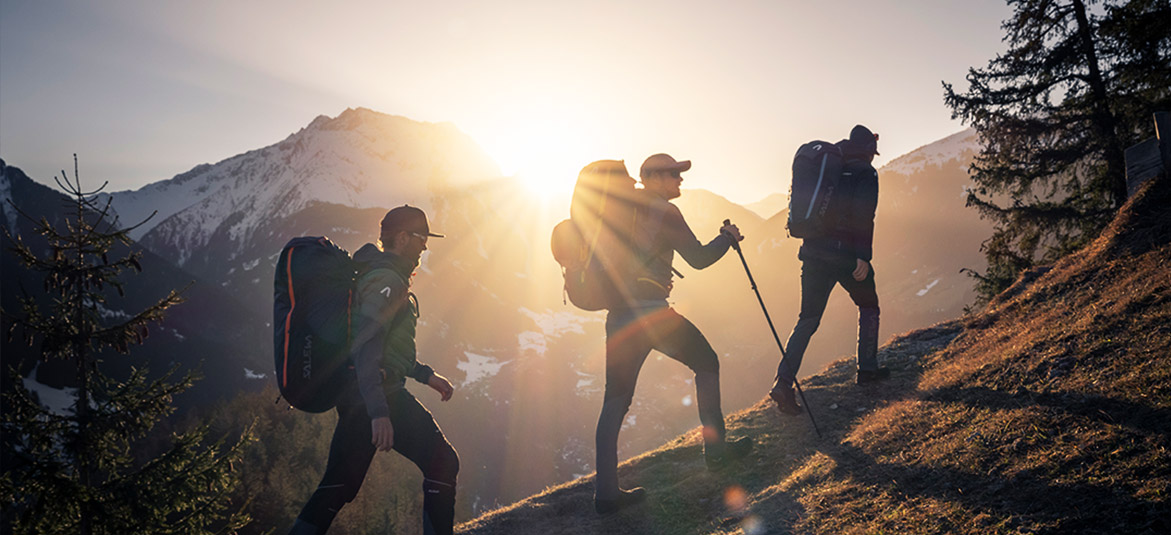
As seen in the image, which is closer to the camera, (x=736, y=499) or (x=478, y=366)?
(x=736, y=499)

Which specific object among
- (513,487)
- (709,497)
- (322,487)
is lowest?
(513,487)

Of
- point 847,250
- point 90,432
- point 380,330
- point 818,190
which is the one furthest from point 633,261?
point 90,432

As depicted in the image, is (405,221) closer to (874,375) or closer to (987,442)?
(987,442)

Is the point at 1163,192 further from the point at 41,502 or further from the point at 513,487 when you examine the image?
the point at 513,487

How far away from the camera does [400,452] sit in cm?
387

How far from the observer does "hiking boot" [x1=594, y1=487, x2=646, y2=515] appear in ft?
18.2

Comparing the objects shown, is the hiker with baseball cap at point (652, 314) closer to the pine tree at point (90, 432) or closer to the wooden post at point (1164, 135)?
the pine tree at point (90, 432)

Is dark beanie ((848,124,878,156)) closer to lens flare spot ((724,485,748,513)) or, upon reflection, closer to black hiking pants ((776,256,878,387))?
black hiking pants ((776,256,878,387))

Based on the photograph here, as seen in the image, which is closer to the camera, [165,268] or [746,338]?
[165,268]

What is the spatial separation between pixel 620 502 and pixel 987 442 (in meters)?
3.26

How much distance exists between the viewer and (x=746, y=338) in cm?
17312

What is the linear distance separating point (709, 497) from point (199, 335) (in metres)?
119

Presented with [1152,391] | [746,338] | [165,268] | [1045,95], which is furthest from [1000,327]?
[746,338]

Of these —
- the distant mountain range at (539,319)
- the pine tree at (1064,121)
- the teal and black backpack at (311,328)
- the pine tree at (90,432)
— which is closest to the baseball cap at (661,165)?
the teal and black backpack at (311,328)
